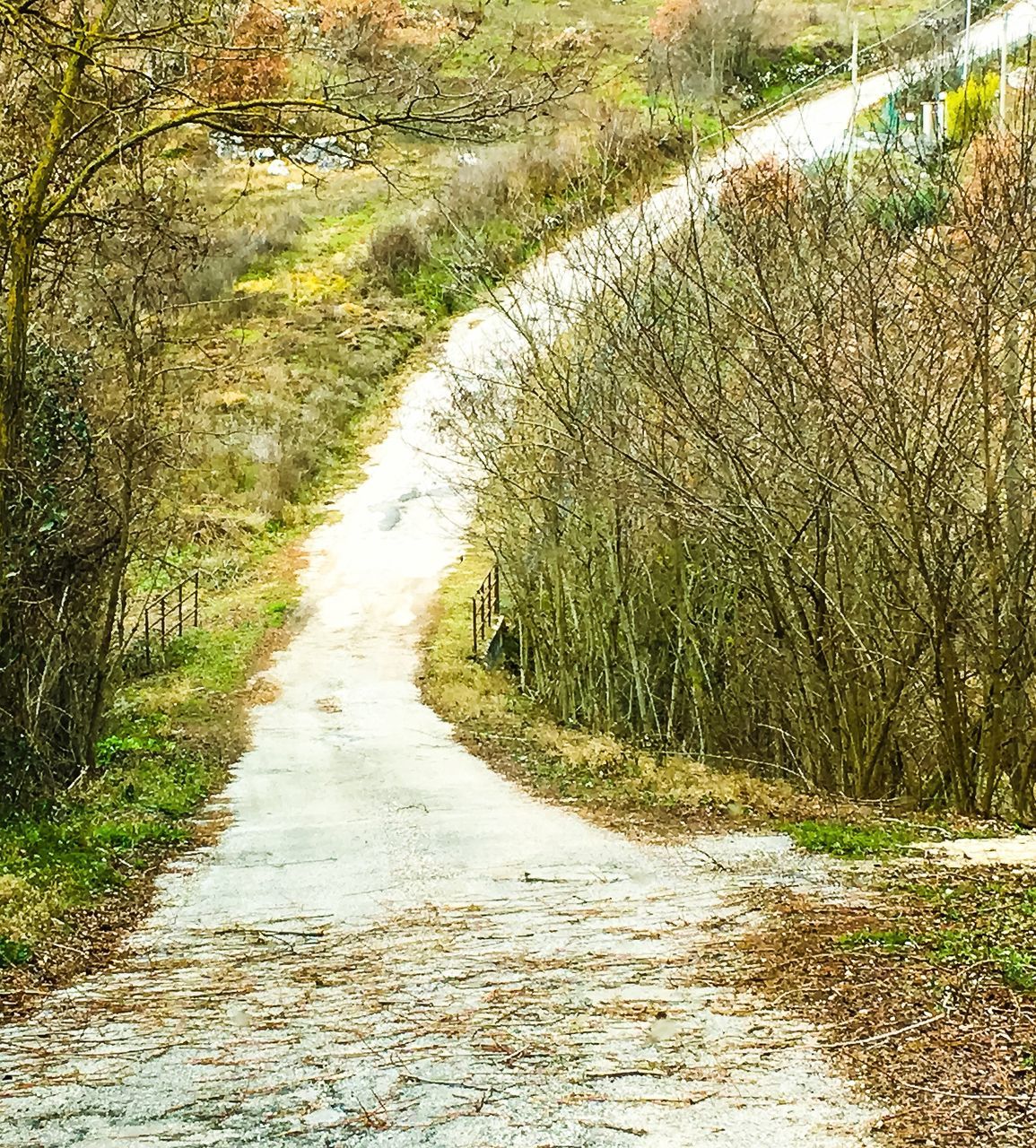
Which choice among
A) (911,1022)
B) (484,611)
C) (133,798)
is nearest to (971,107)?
(133,798)

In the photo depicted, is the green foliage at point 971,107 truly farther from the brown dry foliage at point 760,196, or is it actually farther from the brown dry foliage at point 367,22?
the brown dry foliage at point 367,22

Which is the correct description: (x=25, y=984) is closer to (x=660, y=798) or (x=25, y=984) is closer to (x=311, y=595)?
(x=660, y=798)

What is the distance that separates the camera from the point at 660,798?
1130 cm

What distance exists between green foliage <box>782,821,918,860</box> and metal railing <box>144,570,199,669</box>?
1424cm

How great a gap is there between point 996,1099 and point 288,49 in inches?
234

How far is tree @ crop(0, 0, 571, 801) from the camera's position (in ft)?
21.7

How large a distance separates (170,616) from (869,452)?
716 inches

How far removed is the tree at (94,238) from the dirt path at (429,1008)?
2.35 meters

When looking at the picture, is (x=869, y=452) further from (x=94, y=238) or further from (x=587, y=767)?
(x=587, y=767)

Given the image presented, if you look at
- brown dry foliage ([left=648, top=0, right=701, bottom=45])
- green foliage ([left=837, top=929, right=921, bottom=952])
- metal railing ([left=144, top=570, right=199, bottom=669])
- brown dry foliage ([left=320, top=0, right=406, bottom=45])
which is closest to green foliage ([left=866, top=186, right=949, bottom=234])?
brown dry foliage ([left=320, top=0, right=406, bottom=45])

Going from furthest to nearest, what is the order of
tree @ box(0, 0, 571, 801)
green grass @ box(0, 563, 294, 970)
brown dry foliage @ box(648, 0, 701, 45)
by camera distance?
brown dry foliage @ box(648, 0, 701, 45) → green grass @ box(0, 563, 294, 970) → tree @ box(0, 0, 571, 801)

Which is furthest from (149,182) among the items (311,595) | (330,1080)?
(311,595)

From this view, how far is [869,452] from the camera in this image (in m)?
8.80

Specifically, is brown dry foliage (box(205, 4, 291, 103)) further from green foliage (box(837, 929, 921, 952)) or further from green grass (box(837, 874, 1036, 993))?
green grass (box(837, 874, 1036, 993))
